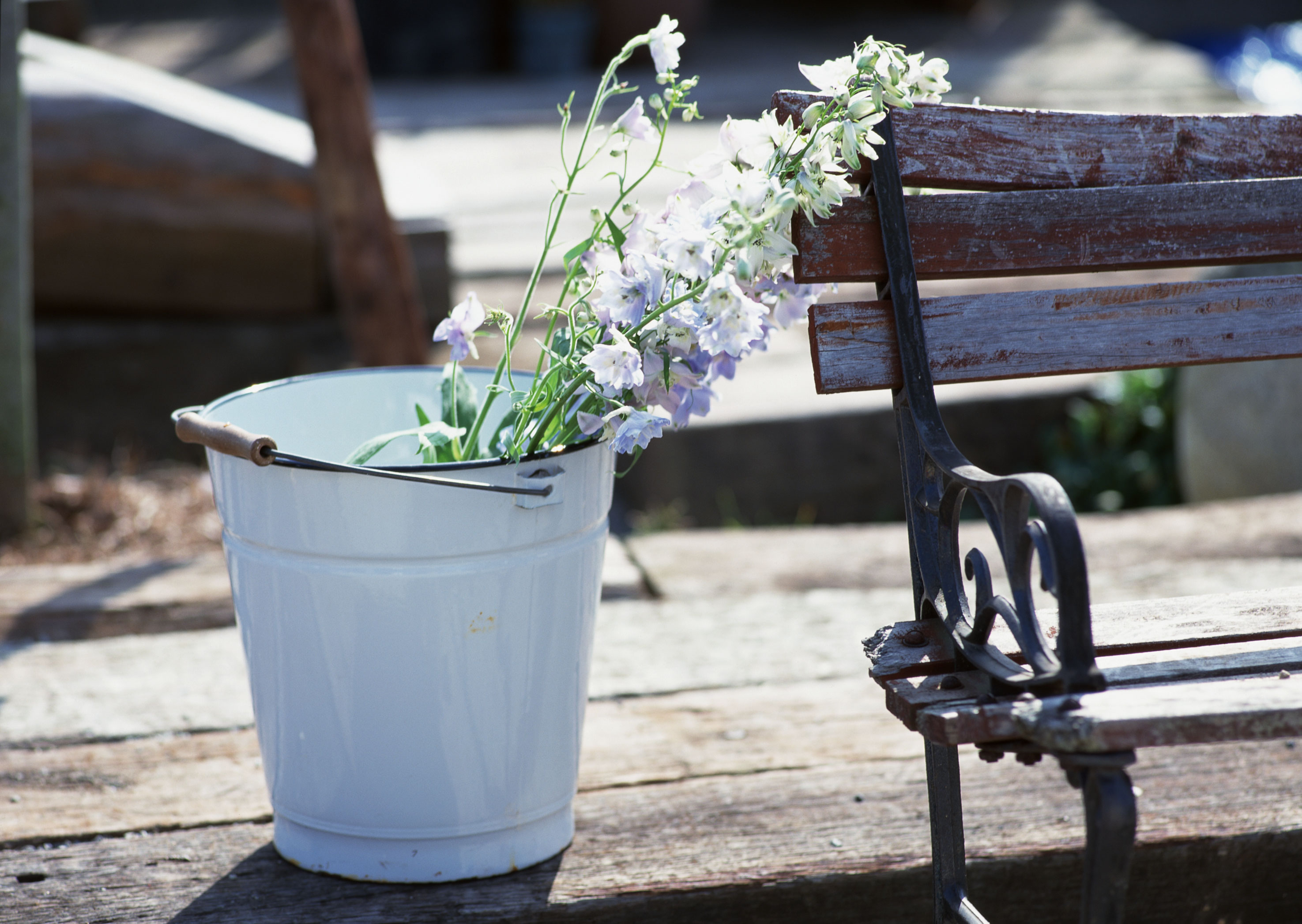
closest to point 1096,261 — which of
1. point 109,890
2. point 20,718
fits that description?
point 109,890

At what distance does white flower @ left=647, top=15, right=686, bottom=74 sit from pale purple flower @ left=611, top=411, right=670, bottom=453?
32 cm

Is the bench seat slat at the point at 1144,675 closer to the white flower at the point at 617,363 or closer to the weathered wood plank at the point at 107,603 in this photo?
the white flower at the point at 617,363

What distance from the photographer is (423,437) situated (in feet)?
4.11

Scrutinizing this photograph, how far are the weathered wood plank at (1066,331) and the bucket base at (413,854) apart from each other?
601 mm

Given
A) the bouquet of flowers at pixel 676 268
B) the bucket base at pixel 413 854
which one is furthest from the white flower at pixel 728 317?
the bucket base at pixel 413 854

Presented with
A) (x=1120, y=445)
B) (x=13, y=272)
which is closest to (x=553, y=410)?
(x=13, y=272)

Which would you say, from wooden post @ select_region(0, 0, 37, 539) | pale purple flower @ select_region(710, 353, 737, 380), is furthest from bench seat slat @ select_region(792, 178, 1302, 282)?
wooden post @ select_region(0, 0, 37, 539)

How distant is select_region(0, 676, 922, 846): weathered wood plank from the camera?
1465 mm

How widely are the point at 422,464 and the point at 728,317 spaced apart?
39 centimetres

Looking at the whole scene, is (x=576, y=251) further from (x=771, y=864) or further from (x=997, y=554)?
(x=997, y=554)

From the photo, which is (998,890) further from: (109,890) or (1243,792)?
(109,890)

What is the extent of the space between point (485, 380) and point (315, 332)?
2.60 m

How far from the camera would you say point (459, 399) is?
1.33 meters

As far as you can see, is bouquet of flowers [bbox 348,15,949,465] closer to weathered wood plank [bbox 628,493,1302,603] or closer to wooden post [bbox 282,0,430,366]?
weathered wood plank [bbox 628,493,1302,603]
